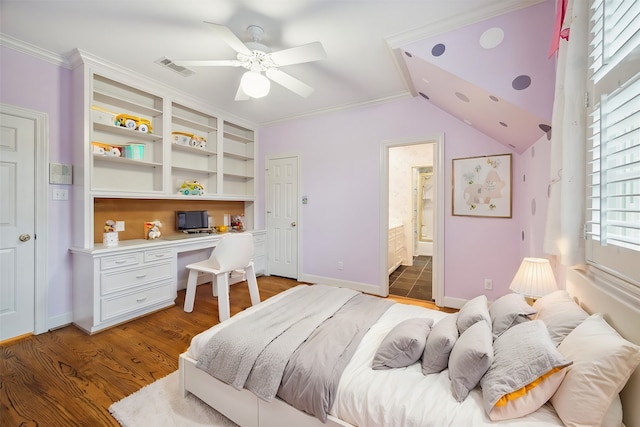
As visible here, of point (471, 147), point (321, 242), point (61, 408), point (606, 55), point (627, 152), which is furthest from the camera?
point (321, 242)

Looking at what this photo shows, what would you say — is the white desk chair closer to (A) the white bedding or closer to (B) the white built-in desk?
(B) the white built-in desk

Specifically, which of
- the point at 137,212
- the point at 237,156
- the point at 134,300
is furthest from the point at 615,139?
→ the point at 237,156

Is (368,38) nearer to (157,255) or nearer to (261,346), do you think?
(261,346)

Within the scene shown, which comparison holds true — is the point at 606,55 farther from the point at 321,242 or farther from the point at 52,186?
the point at 52,186

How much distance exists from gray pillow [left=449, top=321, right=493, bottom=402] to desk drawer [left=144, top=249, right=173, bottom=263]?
292 cm

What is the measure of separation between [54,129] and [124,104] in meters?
0.70

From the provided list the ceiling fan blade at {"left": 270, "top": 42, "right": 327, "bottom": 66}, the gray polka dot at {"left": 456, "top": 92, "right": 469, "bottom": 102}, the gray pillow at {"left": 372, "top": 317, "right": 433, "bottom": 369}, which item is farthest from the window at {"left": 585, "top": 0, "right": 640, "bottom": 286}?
the ceiling fan blade at {"left": 270, "top": 42, "right": 327, "bottom": 66}

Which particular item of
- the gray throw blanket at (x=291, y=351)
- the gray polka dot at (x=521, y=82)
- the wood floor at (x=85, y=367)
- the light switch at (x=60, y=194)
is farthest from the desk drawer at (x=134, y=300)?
the gray polka dot at (x=521, y=82)

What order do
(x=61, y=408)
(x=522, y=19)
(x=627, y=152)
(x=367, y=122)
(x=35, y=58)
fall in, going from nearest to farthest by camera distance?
(x=627, y=152)
(x=61, y=408)
(x=522, y=19)
(x=35, y=58)
(x=367, y=122)

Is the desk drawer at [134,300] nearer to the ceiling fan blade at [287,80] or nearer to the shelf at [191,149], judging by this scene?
the shelf at [191,149]

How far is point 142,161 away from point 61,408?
89.0 inches

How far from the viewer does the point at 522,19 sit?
1721 millimetres

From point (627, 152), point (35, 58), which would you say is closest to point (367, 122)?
point (627, 152)

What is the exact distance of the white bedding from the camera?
928mm
